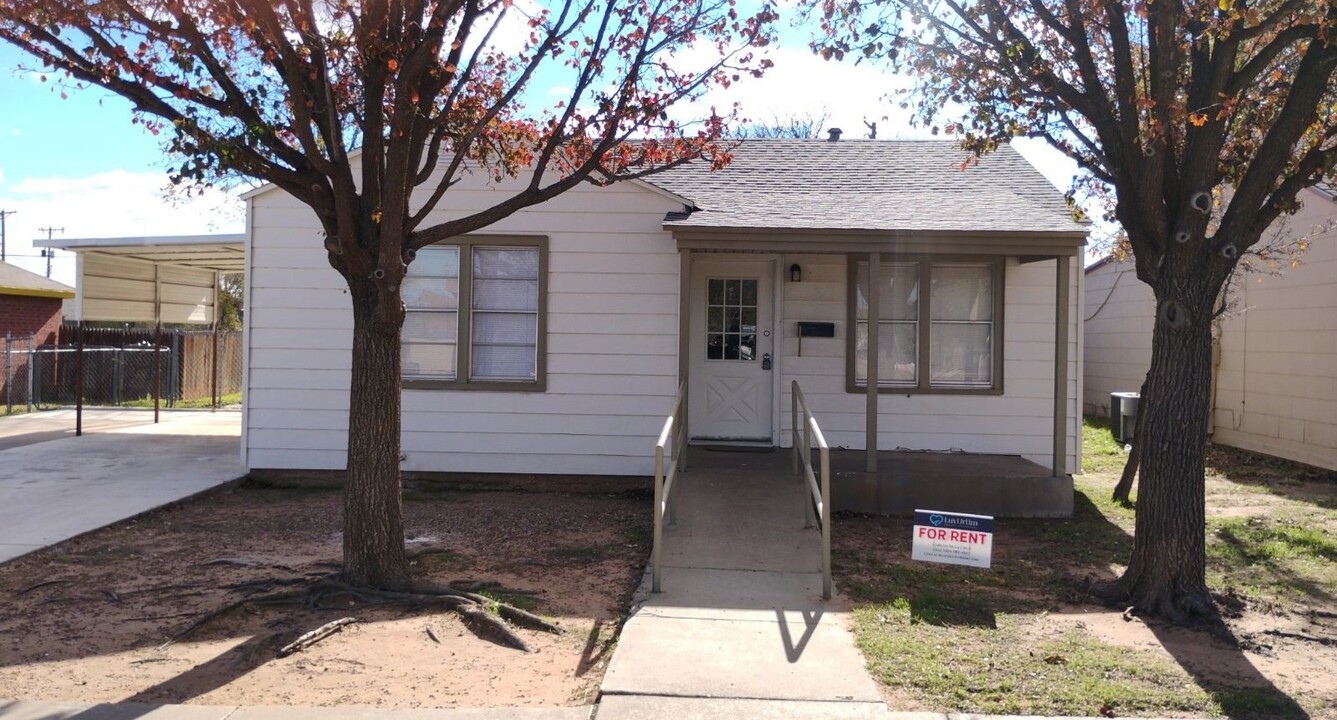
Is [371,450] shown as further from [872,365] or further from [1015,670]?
[872,365]

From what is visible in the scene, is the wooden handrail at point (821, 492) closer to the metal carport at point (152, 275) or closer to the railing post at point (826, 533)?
the railing post at point (826, 533)

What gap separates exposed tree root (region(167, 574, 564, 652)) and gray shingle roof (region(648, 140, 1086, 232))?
168 inches

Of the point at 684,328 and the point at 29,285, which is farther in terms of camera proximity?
the point at 29,285

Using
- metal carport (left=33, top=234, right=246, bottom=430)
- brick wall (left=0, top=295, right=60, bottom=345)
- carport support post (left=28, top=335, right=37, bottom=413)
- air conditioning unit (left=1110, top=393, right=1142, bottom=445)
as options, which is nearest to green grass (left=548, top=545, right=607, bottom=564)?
air conditioning unit (left=1110, top=393, right=1142, bottom=445)

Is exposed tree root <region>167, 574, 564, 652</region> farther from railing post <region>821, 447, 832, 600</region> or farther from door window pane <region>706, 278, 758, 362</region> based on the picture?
door window pane <region>706, 278, 758, 362</region>

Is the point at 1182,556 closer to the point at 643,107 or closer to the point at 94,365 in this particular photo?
the point at 643,107

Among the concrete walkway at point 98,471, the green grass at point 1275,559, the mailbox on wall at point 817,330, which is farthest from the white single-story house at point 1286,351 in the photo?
the concrete walkway at point 98,471

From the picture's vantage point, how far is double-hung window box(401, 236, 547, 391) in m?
10.4

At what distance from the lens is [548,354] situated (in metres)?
10.3

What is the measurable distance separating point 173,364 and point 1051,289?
17288 mm

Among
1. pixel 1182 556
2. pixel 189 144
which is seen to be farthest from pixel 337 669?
pixel 1182 556

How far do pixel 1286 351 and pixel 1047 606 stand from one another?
28.3ft

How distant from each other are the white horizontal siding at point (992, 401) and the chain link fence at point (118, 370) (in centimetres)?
1407

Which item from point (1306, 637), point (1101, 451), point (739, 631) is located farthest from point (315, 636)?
point (1101, 451)
